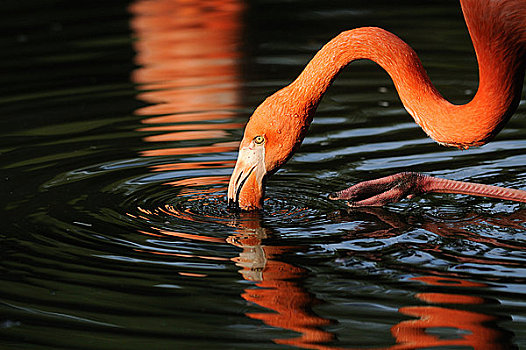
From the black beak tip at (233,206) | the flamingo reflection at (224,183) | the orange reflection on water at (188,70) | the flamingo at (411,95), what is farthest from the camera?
the orange reflection on water at (188,70)

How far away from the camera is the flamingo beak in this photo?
5.87 metres

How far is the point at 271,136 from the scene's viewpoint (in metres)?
5.82

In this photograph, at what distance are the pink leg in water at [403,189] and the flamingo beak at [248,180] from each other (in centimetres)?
55

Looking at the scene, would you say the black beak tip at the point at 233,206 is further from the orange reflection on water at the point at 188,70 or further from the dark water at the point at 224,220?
the orange reflection on water at the point at 188,70

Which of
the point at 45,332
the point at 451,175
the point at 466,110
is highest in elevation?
the point at 466,110

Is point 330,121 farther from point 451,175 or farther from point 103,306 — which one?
point 103,306

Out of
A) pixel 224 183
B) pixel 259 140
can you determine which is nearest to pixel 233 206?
pixel 259 140

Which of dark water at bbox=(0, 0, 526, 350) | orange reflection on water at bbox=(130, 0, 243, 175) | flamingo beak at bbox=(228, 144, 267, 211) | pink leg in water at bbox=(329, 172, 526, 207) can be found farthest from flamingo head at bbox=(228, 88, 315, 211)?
orange reflection on water at bbox=(130, 0, 243, 175)

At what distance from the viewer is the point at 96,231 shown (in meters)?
5.89

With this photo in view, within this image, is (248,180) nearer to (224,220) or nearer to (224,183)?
(224,220)

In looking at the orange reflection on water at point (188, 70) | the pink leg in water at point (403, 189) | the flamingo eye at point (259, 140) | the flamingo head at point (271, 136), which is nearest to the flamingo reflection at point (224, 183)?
the orange reflection on water at point (188, 70)

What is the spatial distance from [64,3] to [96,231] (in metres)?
9.49

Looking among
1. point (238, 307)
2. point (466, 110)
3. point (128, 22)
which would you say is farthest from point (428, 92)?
point (128, 22)

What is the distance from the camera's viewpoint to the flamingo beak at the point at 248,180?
5867mm
